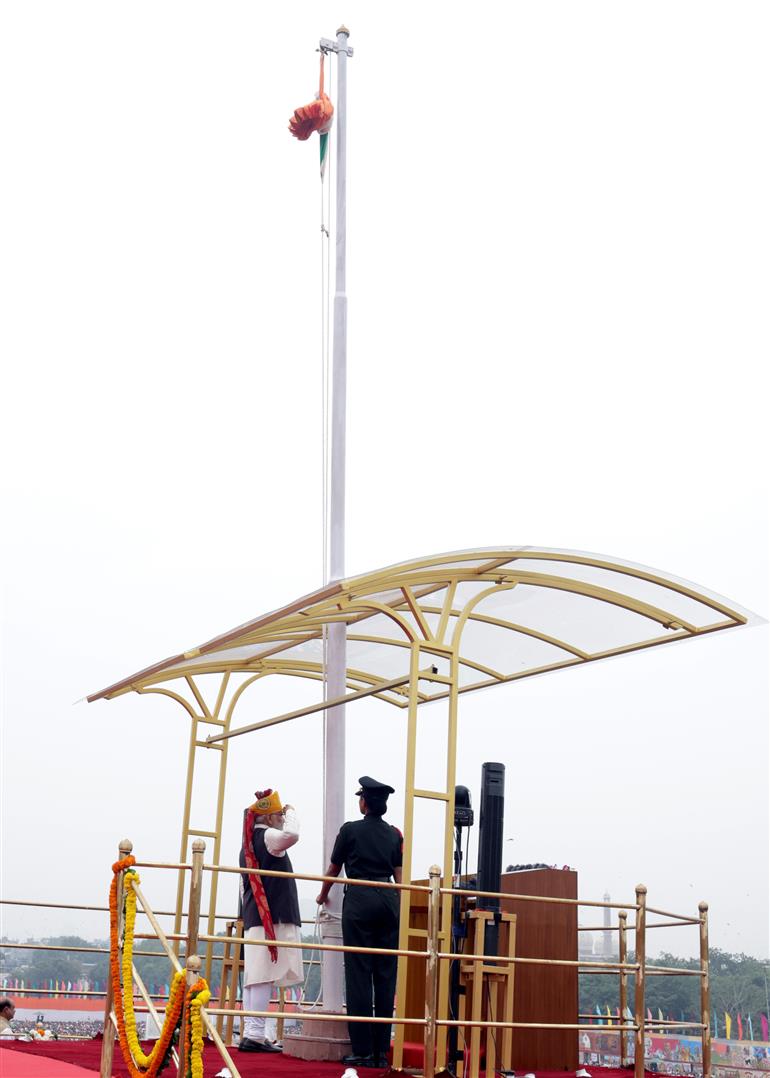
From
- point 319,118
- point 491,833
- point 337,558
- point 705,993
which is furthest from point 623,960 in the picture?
point 319,118

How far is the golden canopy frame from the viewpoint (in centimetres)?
767

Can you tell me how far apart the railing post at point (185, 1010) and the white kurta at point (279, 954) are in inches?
98.0

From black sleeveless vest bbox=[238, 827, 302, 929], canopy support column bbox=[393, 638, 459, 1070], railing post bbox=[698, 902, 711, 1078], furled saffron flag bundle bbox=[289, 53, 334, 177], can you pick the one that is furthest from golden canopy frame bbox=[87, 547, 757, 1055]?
furled saffron flag bundle bbox=[289, 53, 334, 177]

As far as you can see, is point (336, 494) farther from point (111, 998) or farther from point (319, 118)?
point (111, 998)

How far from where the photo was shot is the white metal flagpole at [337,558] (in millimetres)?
8547

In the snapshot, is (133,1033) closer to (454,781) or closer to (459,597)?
(454,781)

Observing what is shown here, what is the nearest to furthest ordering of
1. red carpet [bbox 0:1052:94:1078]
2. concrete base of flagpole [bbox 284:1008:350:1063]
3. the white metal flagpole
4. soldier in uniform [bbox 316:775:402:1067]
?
red carpet [bbox 0:1052:94:1078], soldier in uniform [bbox 316:775:402:1067], concrete base of flagpole [bbox 284:1008:350:1063], the white metal flagpole

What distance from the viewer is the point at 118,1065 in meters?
7.52

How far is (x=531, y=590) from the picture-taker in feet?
29.2

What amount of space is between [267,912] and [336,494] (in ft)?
11.7

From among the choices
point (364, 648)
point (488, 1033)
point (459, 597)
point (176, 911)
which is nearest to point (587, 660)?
point (459, 597)

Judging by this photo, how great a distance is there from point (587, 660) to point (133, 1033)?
491cm

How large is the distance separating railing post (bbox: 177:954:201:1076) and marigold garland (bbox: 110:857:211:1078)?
0.02 m

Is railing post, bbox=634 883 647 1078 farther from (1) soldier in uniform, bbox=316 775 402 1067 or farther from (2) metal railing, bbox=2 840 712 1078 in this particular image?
(1) soldier in uniform, bbox=316 775 402 1067
